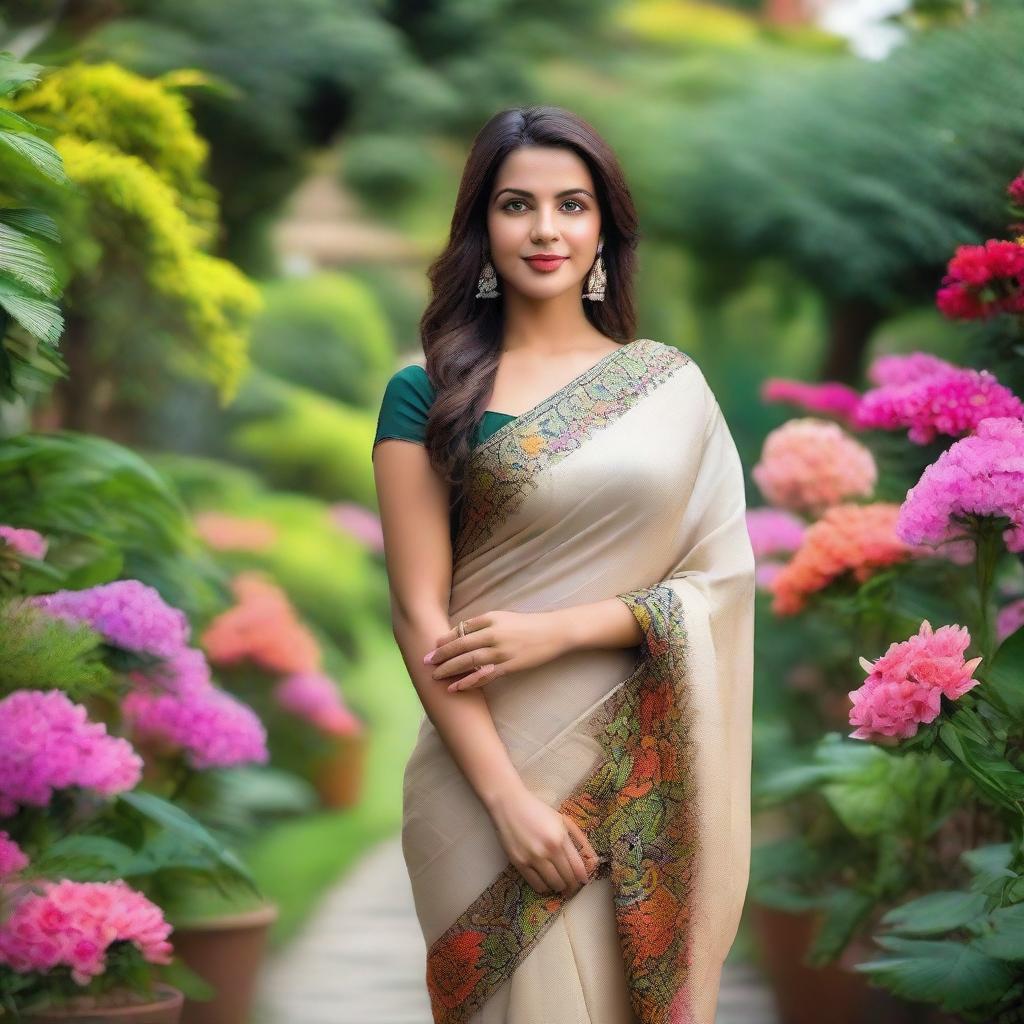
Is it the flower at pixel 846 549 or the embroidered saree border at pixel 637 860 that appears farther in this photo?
the flower at pixel 846 549

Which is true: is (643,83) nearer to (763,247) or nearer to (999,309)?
(763,247)

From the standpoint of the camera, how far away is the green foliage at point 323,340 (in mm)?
7520

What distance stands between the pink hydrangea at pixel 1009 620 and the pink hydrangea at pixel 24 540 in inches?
63.5

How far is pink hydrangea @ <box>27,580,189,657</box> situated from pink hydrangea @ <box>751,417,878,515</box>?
1.41m

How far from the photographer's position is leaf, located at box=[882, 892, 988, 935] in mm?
2561

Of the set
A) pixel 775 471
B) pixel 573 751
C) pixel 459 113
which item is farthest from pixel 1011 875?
pixel 459 113

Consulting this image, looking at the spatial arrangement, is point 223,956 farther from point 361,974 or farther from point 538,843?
point 538,843

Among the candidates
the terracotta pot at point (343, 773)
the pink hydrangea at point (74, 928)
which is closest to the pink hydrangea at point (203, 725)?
the pink hydrangea at point (74, 928)

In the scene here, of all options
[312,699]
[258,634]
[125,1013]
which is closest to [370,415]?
[312,699]

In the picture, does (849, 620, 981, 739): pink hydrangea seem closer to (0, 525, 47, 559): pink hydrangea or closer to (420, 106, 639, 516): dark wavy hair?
(420, 106, 639, 516): dark wavy hair

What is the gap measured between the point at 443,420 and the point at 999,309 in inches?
39.5

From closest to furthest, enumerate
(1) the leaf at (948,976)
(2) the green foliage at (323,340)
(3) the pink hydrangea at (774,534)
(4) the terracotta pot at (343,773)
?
(1) the leaf at (948,976), (3) the pink hydrangea at (774,534), (4) the terracotta pot at (343,773), (2) the green foliage at (323,340)

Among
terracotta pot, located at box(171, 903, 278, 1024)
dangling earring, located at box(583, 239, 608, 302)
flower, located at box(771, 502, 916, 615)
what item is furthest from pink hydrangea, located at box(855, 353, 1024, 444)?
terracotta pot, located at box(171, 903, 278, 1024)

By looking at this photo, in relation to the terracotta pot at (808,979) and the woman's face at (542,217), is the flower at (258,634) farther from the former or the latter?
the woman's face at (542,217)
